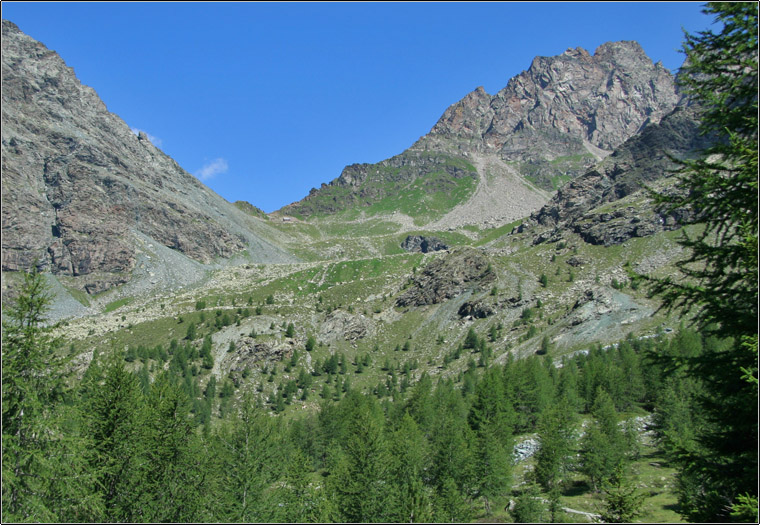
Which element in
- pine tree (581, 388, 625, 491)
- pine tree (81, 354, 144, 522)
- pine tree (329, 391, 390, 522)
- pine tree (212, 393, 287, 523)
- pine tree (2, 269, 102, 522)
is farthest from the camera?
pine tree (581, 388, 625, 491)

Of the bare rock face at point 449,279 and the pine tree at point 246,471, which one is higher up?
the bare rock face at point 449,279

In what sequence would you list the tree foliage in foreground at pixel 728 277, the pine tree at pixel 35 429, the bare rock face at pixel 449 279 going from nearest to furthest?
the tree foliage in foreground at pixel 728 277 → the pine tree at pixel 35 429 → the bare rock face at pixel 449 279

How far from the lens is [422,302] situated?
18038 cm

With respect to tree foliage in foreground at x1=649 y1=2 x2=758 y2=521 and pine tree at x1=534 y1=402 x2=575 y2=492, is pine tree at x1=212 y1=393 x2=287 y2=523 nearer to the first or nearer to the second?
tree foliage in foreground at x1=649 y1=2 x2=758 y2=521

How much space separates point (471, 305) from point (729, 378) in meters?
155

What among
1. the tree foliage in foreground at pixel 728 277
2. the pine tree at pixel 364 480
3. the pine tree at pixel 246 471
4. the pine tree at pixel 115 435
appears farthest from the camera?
the pine tree at pixel 364 480

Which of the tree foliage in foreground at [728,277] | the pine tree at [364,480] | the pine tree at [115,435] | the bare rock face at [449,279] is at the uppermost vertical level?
the bare rock face at [449,279]

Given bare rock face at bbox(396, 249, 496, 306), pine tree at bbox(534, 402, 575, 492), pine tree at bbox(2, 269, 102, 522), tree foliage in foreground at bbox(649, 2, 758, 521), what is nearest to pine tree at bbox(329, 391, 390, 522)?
pine tree at bbox(2, 269, 102, 522)

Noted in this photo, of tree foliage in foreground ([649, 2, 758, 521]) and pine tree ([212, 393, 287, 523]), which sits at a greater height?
tree foliage in foreground ([649, 2, 758, 521])

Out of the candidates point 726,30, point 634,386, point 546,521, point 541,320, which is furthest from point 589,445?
point 541,320

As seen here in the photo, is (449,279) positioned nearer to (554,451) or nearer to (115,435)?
(554,451)

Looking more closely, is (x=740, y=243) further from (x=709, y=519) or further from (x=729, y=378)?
(x=709, y=519)

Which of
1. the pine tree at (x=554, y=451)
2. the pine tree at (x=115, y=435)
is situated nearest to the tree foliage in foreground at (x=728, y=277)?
the pine tree at (x=115, y=435)

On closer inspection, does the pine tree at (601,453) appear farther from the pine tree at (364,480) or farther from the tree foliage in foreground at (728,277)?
the tree foliage in foreground at (728,277)
